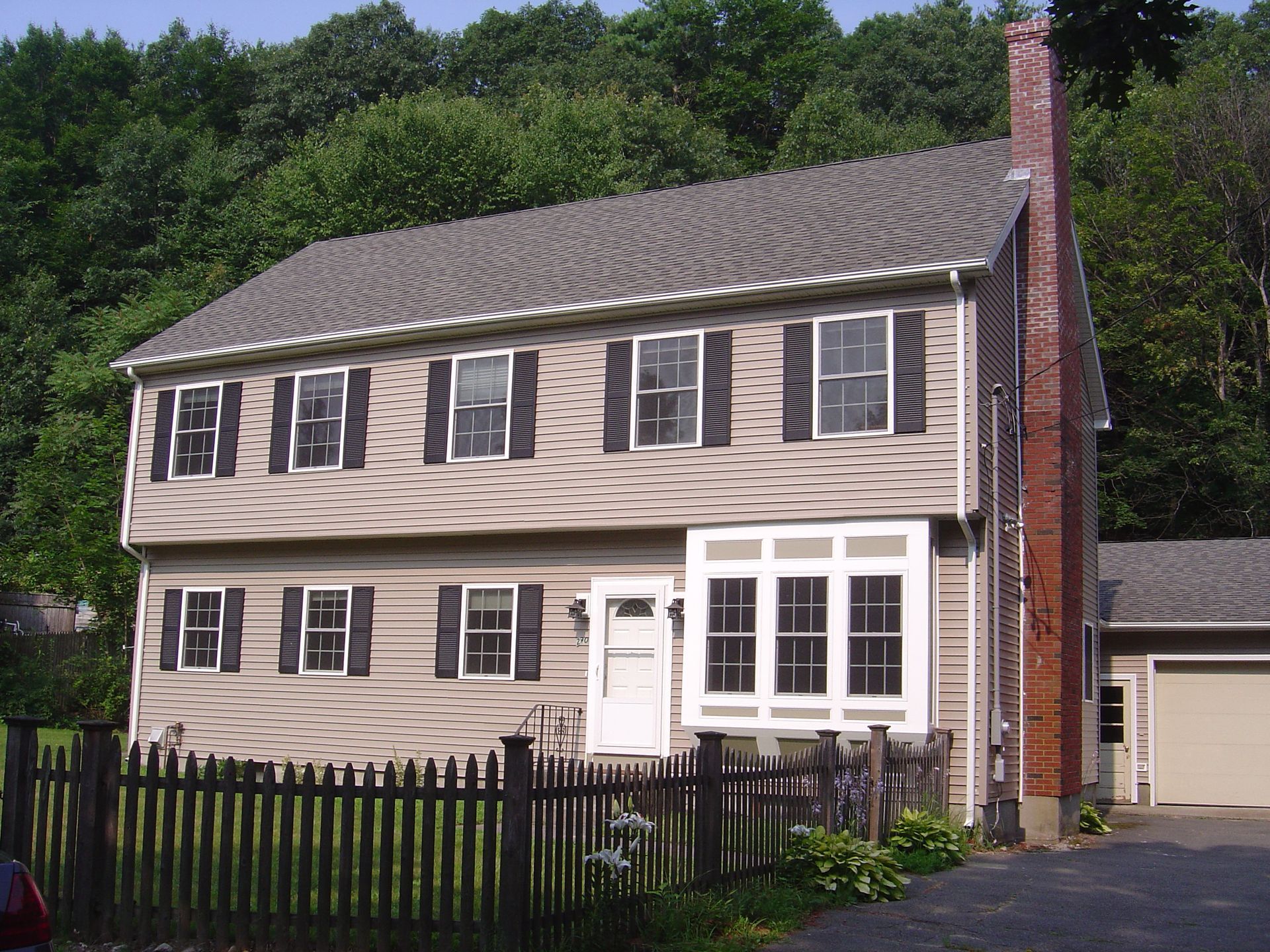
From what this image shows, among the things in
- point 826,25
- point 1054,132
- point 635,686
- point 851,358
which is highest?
point 826,25

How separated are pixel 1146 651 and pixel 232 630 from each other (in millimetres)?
13559

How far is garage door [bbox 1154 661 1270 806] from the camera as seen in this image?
18.4 m

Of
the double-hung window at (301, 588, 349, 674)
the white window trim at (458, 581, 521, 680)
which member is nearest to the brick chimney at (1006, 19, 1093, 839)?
the white window trim at (458, 581, 521, 680)

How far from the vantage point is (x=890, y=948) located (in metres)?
7.50

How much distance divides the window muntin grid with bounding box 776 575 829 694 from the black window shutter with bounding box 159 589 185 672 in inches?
369

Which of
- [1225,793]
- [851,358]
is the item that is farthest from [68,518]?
[1225,793]

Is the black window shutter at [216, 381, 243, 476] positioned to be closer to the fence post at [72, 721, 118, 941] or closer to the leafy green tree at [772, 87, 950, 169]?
the fence post at [72, 721, 118, 941]

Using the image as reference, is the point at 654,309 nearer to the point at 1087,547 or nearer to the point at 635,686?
the point at 635,686

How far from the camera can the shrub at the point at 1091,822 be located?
15391 millimetres

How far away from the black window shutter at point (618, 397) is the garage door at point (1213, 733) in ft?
31.6

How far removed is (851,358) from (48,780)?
30.4ft

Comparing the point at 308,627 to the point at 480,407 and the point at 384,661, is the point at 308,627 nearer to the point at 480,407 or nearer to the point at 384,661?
the point at 384,661

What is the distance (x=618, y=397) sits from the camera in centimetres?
1533

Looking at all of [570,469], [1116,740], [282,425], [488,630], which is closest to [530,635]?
[488,630]
